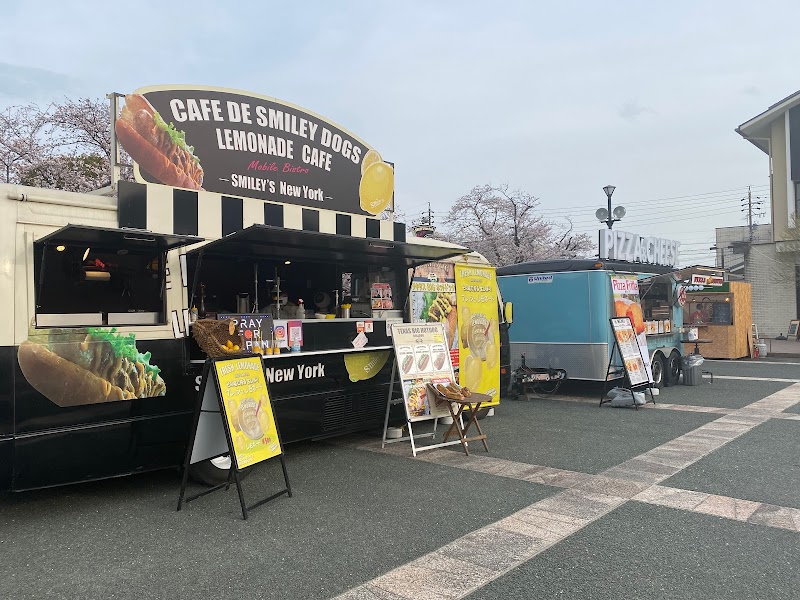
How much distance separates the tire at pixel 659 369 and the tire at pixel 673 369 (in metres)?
0.07

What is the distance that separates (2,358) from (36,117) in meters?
14.8

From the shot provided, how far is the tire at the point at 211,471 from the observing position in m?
4.93

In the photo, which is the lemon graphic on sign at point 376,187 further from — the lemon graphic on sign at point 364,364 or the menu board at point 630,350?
the menu board at point 630,350

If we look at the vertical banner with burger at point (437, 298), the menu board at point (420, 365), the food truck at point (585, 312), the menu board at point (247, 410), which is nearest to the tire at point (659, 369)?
the food truck at point (585, 312)

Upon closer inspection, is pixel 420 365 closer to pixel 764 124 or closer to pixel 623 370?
pixel 623 370

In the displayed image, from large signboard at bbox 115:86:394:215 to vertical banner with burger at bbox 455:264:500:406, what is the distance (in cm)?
149

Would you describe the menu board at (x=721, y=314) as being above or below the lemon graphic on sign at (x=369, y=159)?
below

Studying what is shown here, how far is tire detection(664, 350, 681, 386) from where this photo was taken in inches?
450

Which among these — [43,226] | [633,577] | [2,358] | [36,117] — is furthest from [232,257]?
[36,117]

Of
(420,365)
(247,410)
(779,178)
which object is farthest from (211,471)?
(779,178)

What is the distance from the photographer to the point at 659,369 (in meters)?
11.2

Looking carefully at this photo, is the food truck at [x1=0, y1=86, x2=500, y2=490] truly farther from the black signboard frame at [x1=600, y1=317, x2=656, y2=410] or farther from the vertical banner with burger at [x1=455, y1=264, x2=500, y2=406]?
the black signboard frame at [x1=600, y1=317, x2=656, y2=410]

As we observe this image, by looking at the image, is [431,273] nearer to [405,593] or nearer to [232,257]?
[232,257]

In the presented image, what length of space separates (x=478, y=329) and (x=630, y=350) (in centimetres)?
314
